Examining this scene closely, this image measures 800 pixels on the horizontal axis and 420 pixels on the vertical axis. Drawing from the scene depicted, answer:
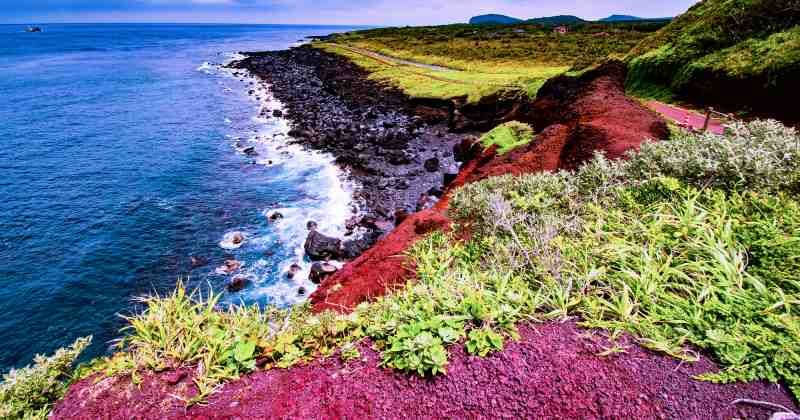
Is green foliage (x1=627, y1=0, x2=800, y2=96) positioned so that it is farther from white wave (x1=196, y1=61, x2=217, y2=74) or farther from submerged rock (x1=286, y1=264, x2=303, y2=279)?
white wave (x1=196, y1=61, x2=217, y2=74)

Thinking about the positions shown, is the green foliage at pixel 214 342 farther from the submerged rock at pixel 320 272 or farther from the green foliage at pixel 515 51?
the green foliage at pixel 515 51

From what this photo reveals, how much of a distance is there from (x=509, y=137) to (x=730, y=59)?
33.7ft

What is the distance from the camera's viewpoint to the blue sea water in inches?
669

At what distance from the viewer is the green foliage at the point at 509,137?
1981 centimetres

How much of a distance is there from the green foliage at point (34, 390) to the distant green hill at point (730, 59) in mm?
22708

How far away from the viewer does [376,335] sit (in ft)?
16.6

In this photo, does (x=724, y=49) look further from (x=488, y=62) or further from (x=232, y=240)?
(x=488, y=62)

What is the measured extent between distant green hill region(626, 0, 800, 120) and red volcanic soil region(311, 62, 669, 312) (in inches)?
91.7

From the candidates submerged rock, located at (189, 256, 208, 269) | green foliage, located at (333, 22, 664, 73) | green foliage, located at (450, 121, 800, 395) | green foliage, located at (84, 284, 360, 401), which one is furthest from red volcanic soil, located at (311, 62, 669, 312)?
green foliage, located at (333, 22, 664, 73)

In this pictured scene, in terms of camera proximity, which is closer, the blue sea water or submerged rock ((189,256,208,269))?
the blue sea water

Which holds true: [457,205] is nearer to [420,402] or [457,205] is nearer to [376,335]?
[376,335]

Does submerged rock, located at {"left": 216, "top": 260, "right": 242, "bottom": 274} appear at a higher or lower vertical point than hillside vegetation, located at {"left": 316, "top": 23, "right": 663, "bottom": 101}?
lower

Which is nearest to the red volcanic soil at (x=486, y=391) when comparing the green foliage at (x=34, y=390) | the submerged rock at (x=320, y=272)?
the green foliage at (x=34, y=390)

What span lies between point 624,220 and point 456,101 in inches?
1433
